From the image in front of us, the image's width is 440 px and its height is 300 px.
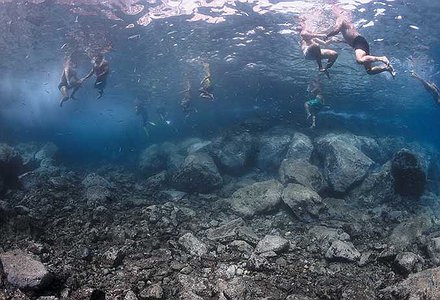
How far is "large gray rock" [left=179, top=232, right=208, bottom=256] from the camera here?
7.18 metres

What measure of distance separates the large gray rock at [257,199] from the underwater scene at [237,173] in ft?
0.21

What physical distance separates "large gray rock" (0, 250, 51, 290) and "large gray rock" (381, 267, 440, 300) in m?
6.10

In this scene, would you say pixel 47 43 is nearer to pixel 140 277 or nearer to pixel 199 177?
pixel 199 177

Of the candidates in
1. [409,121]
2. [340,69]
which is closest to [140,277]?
[340,69]

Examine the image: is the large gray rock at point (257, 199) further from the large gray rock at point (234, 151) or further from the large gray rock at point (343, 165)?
the large gray rock at point (234, 151)

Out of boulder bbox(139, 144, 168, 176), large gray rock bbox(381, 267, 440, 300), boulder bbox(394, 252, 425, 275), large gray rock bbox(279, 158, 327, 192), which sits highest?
large gray rock bbox(381, 267, 440, 300)

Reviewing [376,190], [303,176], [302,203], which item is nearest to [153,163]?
[303,176]

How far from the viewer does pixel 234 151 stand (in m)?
18.4

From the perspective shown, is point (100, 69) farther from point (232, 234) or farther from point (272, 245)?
point (272, 245)

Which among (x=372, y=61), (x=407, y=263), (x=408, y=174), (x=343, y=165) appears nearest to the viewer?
(x=407, y=263)

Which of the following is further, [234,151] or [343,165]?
[234,151]

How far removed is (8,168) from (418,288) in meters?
14.4

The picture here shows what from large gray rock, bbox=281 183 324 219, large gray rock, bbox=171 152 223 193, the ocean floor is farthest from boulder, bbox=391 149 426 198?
large gray rock, bbox=171 152 223 193

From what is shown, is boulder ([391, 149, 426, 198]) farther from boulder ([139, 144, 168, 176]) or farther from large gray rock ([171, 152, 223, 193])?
boulder ([139, 144, 168, 176])
